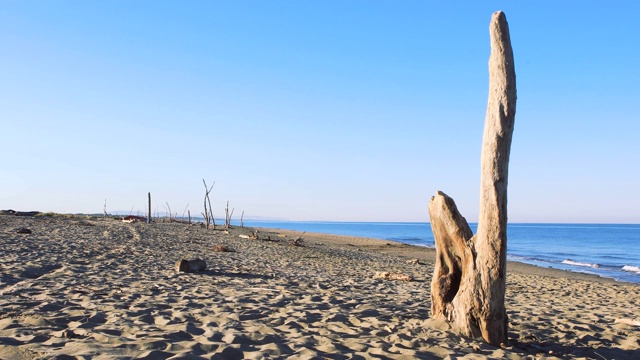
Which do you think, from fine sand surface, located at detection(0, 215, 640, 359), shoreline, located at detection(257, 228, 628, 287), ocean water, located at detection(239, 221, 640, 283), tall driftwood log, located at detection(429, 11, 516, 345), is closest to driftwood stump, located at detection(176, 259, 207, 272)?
fine sand surface, located at detection(0, 215, 640, 359)

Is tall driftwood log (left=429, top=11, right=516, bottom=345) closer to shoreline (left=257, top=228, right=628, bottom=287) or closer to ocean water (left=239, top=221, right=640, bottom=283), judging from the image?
Result: shoreline (left=257, top=228, right=628, bottom=287)

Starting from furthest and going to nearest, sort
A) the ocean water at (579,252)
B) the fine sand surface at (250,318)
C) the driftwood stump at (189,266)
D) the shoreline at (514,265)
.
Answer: the ocean water at (579,252) → the shoreline at (514,265) → the driftwood stump at (189,266) → the fine sand surface at (250,318)

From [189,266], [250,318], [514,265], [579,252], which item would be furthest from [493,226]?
[579,252]

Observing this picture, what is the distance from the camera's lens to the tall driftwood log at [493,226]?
5215 mm

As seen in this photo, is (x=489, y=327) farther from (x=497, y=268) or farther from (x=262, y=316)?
(x=262, y=316)

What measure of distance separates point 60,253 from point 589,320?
11.4 meters

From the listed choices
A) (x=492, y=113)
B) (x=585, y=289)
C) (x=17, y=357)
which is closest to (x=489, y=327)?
(x=492, y=113)

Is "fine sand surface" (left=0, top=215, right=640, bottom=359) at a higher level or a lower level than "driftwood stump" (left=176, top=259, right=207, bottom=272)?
lower

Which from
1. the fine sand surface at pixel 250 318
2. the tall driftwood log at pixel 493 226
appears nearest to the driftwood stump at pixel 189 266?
the fine sand surface at pixel 250 318

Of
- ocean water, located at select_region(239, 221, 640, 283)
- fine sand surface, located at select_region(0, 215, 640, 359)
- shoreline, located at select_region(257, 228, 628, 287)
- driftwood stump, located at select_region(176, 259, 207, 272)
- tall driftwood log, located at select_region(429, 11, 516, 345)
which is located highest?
tall driftwood log, located at select_region(429, 11, 516, 345)

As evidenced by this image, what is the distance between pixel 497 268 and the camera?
5316 millimetres

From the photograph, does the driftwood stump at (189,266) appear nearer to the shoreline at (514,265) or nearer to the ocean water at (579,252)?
the shoreline at (514,265)

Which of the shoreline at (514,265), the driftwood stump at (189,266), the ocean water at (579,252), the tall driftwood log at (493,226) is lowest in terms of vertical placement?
the ocean water at (579,252)

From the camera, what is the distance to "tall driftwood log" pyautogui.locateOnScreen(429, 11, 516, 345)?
5215 millimetres
